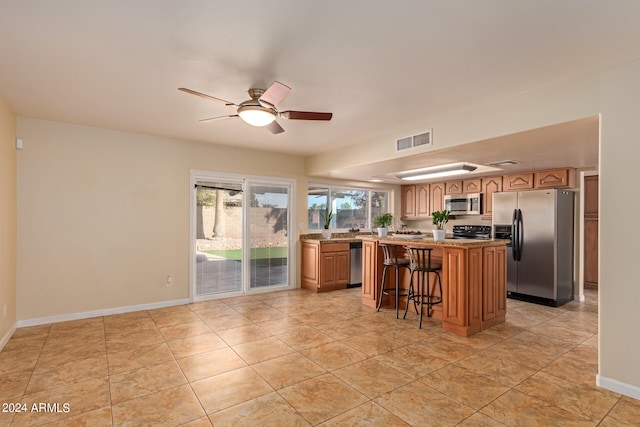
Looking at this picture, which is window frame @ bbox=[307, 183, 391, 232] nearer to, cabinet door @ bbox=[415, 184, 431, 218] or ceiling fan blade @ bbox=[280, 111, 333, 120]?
cabinet door @ bbox=[415, 184, 431, 218]

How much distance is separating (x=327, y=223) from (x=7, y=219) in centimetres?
462

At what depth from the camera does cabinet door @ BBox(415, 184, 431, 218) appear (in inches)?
291

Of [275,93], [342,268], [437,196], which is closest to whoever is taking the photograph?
[275,93]

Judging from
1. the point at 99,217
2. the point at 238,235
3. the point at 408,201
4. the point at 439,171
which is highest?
the point at 439,171

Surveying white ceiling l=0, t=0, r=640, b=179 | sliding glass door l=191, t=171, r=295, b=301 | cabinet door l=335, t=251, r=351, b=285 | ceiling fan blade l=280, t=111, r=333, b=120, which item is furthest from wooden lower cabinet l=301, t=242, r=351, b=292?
ceiling fan blade l=280, t=111, r=333, b=120

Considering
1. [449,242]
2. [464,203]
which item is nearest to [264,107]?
[449,242]

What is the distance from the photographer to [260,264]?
5918mm

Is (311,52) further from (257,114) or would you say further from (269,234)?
(269,234)

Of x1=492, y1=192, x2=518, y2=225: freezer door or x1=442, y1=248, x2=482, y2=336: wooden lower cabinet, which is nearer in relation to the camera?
x1=442, y1=248, x2=482, y2=336: wooden lower cabinet

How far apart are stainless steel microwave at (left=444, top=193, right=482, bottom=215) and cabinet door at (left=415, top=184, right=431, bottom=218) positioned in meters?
0.55

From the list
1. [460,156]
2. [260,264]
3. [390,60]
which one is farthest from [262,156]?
[390,60]

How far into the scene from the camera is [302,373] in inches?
112

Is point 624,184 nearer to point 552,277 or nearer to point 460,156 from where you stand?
point 460,156

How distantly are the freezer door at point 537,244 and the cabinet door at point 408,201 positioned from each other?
8.25 ft
